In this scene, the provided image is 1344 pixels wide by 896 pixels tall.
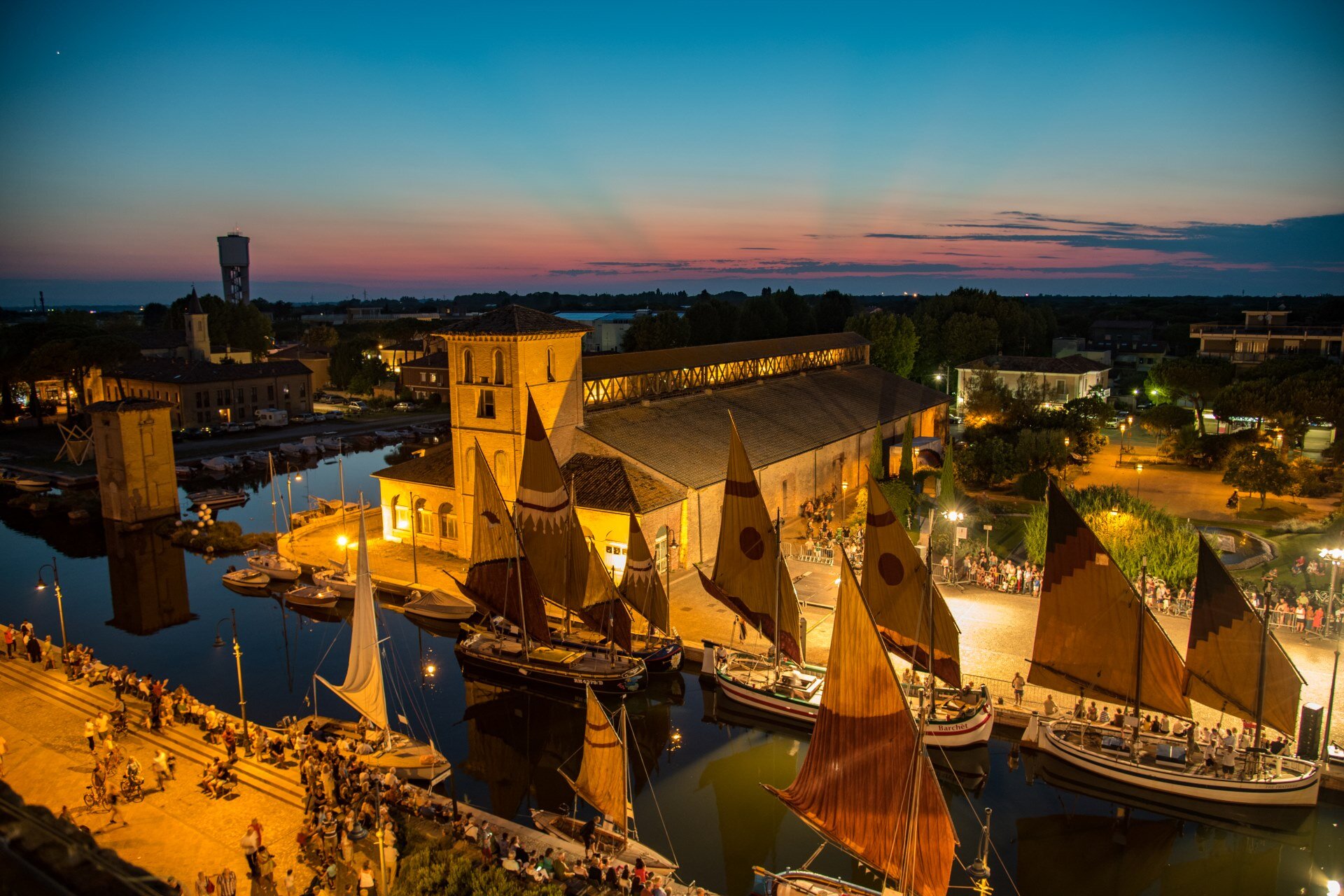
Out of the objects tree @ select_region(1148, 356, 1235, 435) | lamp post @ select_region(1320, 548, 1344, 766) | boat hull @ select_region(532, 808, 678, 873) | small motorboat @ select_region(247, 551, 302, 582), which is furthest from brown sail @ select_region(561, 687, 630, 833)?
tree @ select_region(1148, 356, 1235, 435)

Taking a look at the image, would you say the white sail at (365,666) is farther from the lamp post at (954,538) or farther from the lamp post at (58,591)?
the lamp post at (954,538)

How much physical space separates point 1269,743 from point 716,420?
30.3m

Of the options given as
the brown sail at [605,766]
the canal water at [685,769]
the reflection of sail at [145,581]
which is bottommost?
the reflection of sail at [145,581]

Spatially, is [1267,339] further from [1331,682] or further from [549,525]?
[549,525]

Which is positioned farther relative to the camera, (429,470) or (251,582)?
(429,470)

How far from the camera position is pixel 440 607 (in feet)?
119

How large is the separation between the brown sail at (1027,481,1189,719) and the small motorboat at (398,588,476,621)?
21475mm

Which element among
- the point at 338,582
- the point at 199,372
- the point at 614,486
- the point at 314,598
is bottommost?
the point at 314,598

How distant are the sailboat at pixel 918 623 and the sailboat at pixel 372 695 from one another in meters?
13.2

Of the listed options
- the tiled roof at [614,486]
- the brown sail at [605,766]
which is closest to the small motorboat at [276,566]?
the tiled roof at [614,486]

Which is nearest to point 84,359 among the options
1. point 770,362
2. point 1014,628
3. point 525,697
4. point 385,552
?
point 385,552

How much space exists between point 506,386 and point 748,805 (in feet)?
70.1

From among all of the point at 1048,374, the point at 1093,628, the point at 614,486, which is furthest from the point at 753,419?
the point at 1048,374

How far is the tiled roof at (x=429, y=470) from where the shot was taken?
4191 cm
